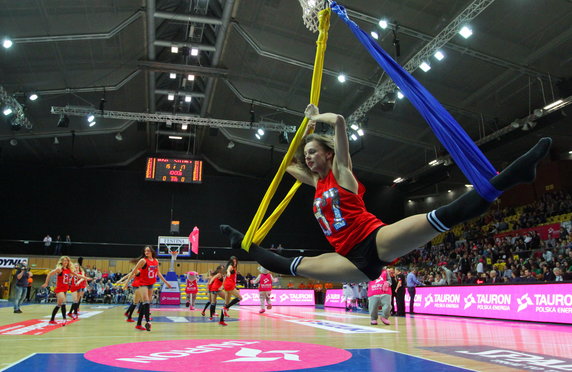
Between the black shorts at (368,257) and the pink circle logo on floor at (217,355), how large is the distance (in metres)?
2.06

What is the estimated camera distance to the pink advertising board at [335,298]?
22.1 metres

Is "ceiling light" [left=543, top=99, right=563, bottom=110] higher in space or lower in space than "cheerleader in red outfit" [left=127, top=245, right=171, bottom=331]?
higher

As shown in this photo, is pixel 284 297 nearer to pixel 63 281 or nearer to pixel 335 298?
pixel 335 298

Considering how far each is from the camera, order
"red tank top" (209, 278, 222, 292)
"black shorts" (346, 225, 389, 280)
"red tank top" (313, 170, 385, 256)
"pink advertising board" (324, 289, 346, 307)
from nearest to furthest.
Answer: "black shorts" (346, 225, 389, 280), "red tank top" (313, 170, 385, 256), "red tank top" (209, 278, 222, 292), "pink advertising board" (324, 289, 346, 307)

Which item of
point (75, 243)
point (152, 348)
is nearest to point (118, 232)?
point (75, 243)

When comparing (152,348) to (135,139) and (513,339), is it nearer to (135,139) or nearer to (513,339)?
(513,339)

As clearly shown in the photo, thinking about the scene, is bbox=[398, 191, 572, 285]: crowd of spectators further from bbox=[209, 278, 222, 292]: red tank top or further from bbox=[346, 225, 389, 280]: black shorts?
bbox=[346, 225, 389, 280]: black shorts

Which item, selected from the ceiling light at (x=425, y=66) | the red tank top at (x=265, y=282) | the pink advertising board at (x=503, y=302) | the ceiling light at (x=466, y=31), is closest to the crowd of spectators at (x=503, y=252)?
the pink advertising board at (x=503, y=302)

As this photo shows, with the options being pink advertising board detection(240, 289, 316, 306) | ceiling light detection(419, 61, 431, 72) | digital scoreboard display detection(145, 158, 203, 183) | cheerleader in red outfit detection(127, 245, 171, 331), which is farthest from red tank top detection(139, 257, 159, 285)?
digital scoreboard display detection(145, 158, 203, 183)

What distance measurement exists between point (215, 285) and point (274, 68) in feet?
36.9

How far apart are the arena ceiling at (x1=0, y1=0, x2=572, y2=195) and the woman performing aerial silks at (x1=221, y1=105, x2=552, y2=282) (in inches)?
491

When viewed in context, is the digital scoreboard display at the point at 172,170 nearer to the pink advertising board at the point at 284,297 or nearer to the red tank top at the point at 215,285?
the pink advertising board at the point at 284,297

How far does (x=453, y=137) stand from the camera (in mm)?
3242

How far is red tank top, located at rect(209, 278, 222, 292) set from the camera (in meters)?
13.4
